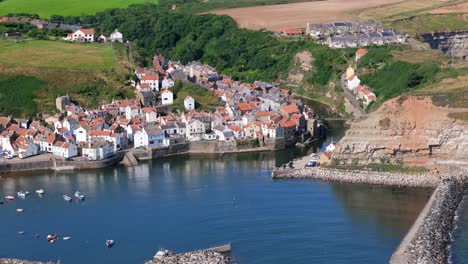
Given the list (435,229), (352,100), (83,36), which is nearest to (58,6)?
(83,36)

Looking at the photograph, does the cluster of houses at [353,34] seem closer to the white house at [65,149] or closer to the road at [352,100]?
the road at [352,100]

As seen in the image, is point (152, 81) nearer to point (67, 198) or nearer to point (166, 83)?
point (166, 83)

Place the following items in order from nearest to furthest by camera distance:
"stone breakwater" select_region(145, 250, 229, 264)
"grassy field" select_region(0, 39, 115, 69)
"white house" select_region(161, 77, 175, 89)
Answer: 1. "stone breakwater" select_region(145, 250, 229, 264)
2. "white house" select_region(161, 77, 175, 89)
3. "grassy field" select_region(0, 39, 115, 69)

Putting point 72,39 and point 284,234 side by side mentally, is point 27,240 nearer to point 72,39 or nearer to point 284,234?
point 284,234

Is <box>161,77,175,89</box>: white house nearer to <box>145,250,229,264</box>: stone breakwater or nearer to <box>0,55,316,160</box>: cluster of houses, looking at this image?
<box>0,55,316,160</box>: cluster of houses

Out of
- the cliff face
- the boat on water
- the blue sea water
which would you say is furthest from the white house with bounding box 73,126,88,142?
the boat on water

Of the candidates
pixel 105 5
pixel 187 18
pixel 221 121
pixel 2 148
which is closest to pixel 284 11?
pixel 187 18
